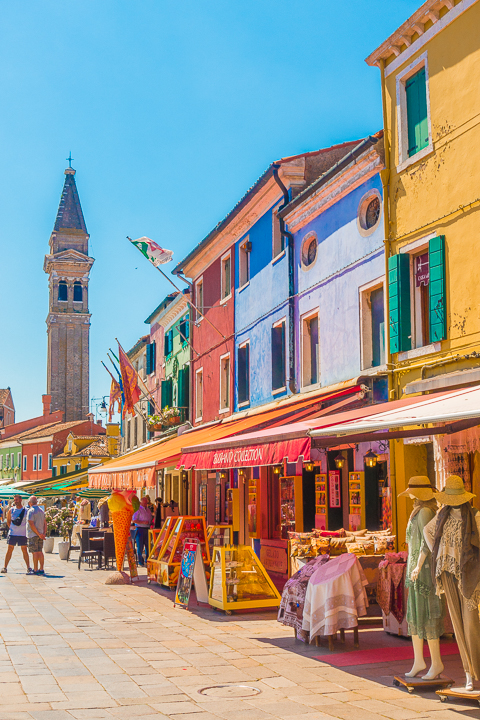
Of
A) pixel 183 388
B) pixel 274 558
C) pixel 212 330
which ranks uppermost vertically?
pixel 212 330

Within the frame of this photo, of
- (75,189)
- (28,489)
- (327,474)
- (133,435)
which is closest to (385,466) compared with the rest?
(327,474)

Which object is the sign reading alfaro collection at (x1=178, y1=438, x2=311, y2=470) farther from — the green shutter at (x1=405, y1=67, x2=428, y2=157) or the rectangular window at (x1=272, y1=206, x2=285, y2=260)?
the rectangular window at (x1=272, y1=206, x2=285, y2=260)

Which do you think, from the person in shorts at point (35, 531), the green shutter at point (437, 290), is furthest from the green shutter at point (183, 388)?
the green shutter at point (437, 290)

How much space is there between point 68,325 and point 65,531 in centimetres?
6488

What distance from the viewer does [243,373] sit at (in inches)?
794

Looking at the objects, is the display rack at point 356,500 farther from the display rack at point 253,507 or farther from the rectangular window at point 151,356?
the rectangular window at point 151,356

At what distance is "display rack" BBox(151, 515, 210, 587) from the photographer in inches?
545

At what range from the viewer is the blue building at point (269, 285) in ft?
55.5

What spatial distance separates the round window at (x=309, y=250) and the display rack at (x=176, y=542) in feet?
18.3

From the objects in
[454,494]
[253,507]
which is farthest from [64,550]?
[454,494]

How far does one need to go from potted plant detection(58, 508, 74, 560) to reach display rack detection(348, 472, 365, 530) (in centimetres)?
1166

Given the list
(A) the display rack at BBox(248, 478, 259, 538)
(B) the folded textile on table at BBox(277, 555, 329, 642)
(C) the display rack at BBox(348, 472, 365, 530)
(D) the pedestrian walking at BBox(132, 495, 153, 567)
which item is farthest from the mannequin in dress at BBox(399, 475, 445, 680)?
(D) the pedestrian walking at BBox(132, 495, 153, 567)

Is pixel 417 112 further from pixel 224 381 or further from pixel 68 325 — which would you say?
pixel 68 325

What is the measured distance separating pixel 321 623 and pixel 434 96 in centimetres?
770
